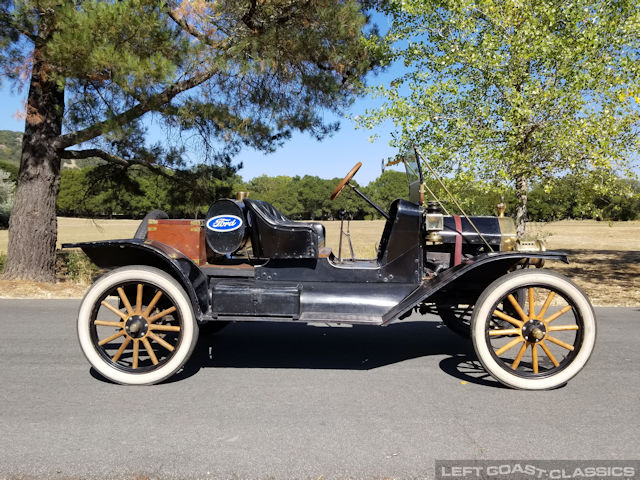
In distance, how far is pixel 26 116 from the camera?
8.59 m

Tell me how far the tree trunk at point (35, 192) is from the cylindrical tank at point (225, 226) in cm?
627

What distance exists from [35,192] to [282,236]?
270 inches

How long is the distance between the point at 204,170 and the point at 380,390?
24.3ft

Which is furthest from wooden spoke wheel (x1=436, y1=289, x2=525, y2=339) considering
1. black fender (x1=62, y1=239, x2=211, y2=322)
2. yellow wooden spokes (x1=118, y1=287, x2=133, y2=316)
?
yellow wooden spokes (x1=118, y1=287, x2=133, y2=316)

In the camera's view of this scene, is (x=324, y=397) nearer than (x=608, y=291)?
Yes

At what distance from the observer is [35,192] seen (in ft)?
29.3

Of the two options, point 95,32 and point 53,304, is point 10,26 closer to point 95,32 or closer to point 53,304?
point 95,32

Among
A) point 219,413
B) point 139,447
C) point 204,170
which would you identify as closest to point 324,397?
point 219,413

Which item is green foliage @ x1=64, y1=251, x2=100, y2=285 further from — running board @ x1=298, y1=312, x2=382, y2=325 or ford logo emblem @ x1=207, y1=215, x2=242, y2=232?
running board @ x1=298, y1=312, x2=382, y2=325

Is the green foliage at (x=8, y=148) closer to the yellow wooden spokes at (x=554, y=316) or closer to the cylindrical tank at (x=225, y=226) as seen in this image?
the cylindrical tank at (x=225, y=226)

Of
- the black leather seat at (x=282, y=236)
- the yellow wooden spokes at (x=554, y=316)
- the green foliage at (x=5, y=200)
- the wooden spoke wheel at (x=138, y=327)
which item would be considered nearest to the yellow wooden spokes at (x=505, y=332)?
the yellow wooden spokes at (x=554, y=316)

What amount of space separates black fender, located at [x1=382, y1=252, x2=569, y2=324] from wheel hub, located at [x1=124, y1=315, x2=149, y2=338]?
5.75 ft

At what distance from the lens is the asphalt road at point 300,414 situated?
2.57m

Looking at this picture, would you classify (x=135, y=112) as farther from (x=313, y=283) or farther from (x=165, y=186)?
(x=313, y=283)
